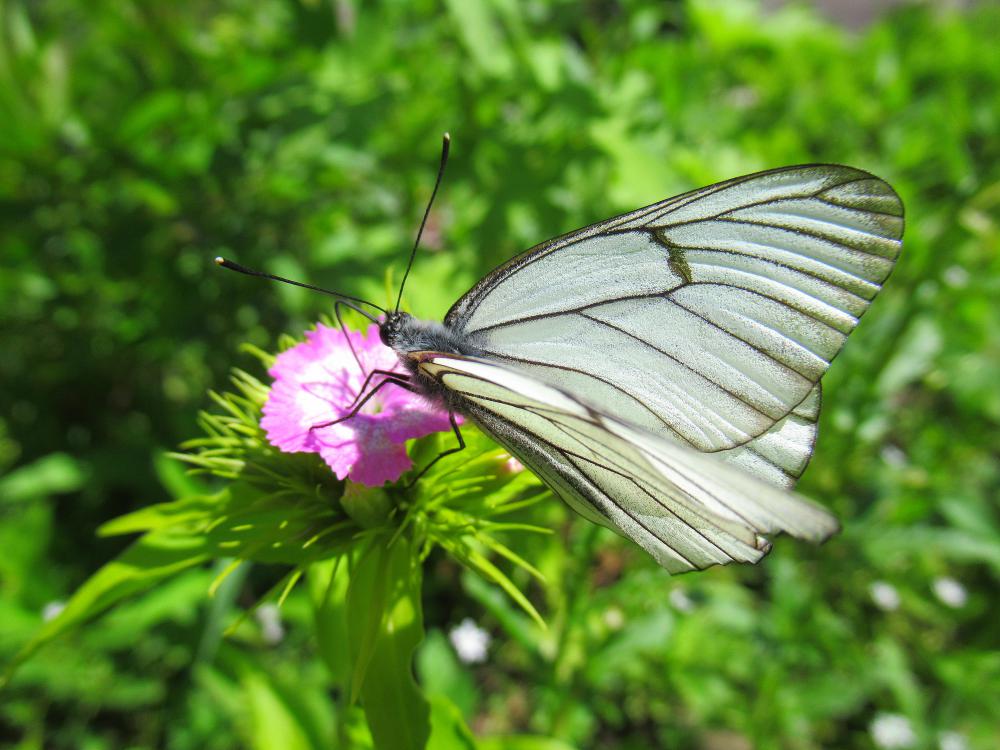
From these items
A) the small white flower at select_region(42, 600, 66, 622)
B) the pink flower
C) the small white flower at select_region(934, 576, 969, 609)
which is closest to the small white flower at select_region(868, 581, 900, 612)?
the small white flower at select_region(934, 576, 969, 609)

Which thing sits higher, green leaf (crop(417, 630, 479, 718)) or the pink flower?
the pink flower

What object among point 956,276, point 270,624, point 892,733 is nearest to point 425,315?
point 270,624

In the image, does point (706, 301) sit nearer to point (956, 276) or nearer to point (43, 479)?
point (956, 276)

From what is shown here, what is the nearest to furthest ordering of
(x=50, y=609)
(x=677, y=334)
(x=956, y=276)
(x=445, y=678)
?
1. (x=677, y=334)
2. (x=445, y=678)
3. (x=50, y=609)
4. (x=956, y=276)

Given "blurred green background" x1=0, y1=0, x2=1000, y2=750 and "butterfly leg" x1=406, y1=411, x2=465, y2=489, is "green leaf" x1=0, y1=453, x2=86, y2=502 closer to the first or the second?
"blurred green background" x1=0, y1=0, x2=1000, y2=750

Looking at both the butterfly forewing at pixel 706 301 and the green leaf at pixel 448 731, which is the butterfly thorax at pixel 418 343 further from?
the green leaf at pixel 448 731

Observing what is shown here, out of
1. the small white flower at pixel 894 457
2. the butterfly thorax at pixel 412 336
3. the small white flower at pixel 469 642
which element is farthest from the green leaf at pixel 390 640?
the small white flower at pixel 894 457

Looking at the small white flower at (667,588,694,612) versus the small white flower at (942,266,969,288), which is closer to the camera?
the small white flower at (667,588,694,612)
